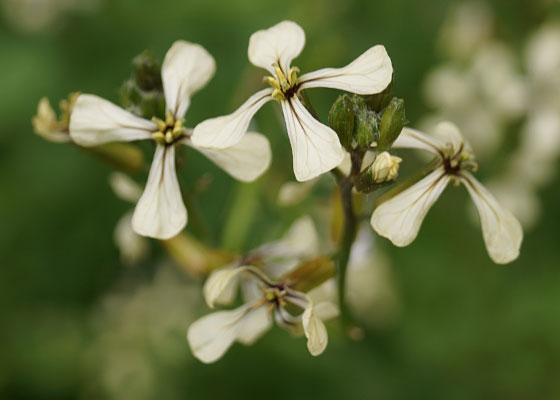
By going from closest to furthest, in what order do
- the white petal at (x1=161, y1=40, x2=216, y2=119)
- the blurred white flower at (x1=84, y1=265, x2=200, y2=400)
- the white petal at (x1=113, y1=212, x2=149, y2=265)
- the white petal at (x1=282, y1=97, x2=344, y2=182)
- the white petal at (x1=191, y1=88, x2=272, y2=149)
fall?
the white petal at (x1=282, y1=97, x2=344, y2=182), the white petal at (x1=191, y1=88, x2=272, y2=149), the white petal at (x1=161, y1=40, x2=216, y2=119), the white petal at (x1=113, y1=212, x2=149, y2=265), the blurred white flower at (x1=84, y1=265, x2=200, y2=400)

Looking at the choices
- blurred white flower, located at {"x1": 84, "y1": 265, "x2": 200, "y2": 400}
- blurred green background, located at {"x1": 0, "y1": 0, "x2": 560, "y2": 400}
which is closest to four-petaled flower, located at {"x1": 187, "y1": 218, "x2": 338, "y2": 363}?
blurred green background, located at {"x1": 0, "y1": 0, "x2": 560, "y2": 400}

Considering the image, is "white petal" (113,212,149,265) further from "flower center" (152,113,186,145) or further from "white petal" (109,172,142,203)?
"flower center" (152,113,186,145)

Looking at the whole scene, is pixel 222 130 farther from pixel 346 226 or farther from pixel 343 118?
pixel 346 226

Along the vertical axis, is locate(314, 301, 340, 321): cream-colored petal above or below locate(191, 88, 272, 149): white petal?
below

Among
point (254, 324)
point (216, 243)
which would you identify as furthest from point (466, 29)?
point (254, 324)

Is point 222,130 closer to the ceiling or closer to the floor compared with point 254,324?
closer to the ceiling

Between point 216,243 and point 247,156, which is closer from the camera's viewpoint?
point 247,156

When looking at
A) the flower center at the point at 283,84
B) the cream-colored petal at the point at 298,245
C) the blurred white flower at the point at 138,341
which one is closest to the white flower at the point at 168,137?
the flower center at the point at 283,84
